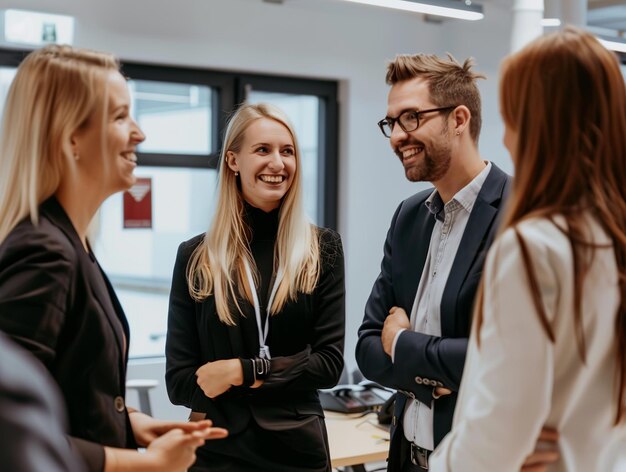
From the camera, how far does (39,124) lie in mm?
1441

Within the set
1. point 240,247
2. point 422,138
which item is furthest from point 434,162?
point 240,247

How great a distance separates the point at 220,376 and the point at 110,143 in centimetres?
91

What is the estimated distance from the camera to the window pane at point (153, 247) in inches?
222

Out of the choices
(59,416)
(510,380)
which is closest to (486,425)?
(510,380)

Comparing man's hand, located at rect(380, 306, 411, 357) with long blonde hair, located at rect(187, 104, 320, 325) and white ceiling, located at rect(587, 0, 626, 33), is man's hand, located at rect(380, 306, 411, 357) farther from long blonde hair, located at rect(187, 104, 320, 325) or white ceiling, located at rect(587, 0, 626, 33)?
white ceiling, located at rect(587, 0, 626, 33)

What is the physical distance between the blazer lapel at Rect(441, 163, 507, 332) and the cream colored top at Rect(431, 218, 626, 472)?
0.74 m

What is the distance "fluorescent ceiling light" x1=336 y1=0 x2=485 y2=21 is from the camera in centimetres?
444

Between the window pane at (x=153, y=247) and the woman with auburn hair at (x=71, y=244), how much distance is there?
4033 mm

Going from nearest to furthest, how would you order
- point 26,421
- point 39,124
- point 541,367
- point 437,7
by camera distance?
point 26,421
point 541,367
point 39,124
point 437,7

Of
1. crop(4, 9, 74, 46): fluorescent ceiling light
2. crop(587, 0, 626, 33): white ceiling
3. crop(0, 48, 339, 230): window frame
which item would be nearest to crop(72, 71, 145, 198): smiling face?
crop(0, 48, 339, 230): window frame

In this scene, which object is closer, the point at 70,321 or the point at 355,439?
the point at 70,321

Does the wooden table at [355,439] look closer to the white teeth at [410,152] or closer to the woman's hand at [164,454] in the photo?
the white teeth at [410,152]

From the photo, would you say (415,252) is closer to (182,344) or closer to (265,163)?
(265,163)

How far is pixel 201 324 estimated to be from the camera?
2.37 meters
